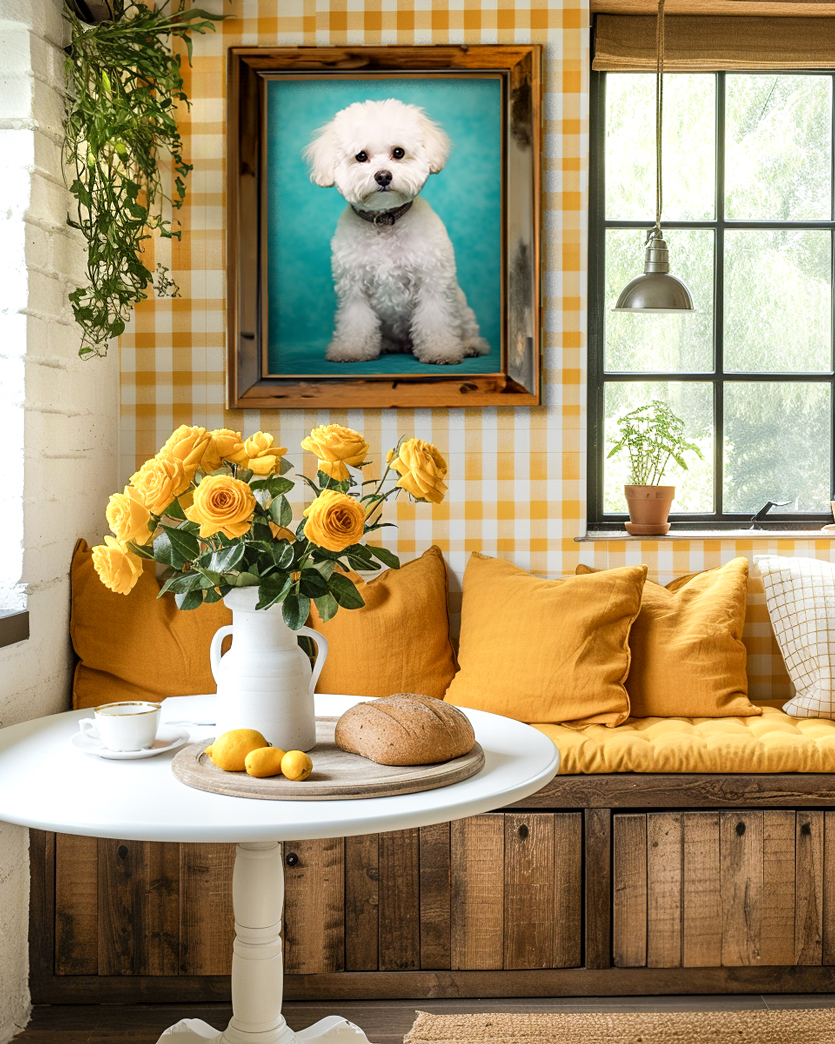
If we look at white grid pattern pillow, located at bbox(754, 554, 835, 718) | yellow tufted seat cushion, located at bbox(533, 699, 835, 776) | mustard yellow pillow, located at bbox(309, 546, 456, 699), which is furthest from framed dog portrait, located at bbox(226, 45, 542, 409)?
yellow tufted seat cushion, located at bbox(533, 699, 835, 776)

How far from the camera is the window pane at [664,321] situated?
10.2ft

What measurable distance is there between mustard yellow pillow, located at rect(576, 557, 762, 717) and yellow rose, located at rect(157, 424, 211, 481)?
1.53 meters

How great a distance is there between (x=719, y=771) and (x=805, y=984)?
55cm

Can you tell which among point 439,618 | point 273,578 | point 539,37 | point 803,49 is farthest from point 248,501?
point 803,49

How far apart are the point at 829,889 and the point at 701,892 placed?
0.30 metres

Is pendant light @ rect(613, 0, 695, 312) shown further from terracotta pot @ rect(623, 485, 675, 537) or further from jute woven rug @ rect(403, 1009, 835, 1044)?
jute woven rug @ rect(403, 1009, 835, 1044)

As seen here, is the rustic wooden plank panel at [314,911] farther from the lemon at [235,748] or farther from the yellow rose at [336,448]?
the yellow rose at [336,448]

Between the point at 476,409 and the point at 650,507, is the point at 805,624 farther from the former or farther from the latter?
the point at 476,409

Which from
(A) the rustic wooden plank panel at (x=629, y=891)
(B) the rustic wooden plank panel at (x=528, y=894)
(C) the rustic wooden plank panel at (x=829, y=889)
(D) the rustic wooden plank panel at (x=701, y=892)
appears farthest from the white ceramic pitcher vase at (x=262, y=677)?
(C) the rustic wooden plank panel at (x=829, y=889)

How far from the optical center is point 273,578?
1.51 m

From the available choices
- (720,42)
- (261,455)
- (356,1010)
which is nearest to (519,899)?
(356,1010)

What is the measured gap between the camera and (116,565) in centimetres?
156

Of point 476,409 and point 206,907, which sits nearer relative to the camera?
point 206,907

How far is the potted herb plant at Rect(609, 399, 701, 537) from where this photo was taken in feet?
9.70
